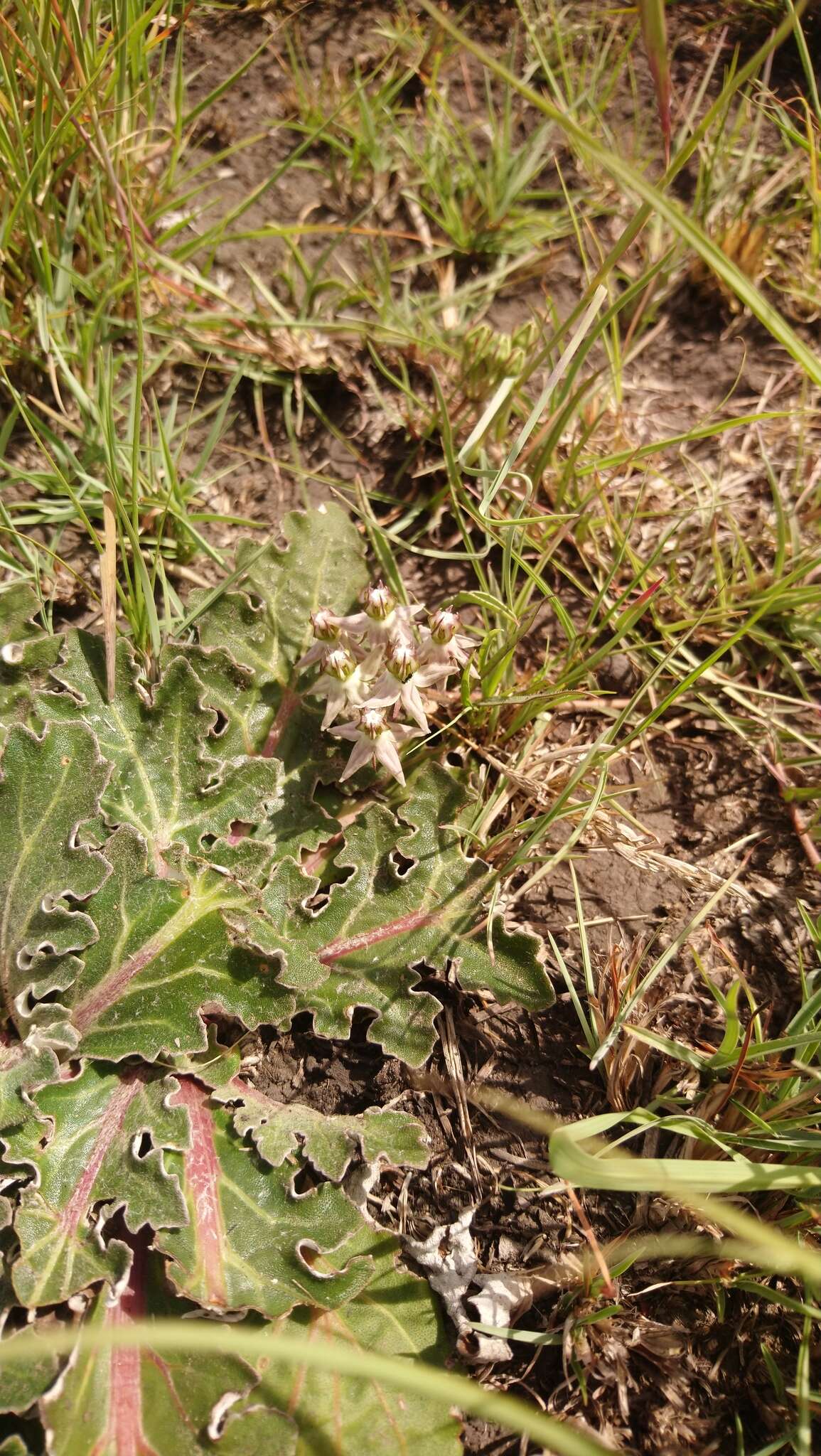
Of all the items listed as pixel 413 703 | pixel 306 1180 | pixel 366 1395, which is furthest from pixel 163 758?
pixel 366 1395

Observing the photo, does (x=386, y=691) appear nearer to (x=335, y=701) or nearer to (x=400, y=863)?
(x=335, y=701)

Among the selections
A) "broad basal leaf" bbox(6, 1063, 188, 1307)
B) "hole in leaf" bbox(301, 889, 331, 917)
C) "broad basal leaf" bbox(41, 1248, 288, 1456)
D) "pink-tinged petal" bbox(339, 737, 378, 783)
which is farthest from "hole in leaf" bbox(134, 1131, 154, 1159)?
"pink-tinged petal" bbox(339, 737, 378, 783)

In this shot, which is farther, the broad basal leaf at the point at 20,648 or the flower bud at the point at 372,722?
the broad basal leaf at the point at 20,648

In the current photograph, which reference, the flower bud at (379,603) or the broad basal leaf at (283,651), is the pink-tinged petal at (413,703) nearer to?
the flower bud at (379,603)

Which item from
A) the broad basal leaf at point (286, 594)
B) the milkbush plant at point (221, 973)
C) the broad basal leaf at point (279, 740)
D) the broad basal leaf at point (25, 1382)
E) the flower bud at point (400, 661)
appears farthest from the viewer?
the broad basal leaf at point (286, 594)

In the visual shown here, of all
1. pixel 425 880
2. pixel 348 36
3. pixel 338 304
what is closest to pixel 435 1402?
pixel 425 880

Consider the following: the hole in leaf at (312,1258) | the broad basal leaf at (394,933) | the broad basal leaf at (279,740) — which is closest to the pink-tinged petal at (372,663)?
the broad basal leaf at (279,740)

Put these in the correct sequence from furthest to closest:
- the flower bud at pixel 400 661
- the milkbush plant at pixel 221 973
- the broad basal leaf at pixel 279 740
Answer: the broad basal leaf at pixel 279 740 < the flower bud at pixel 400 661 < the milkbush plant at pixel 221 973

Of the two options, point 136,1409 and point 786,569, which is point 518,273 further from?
point 136,1409
